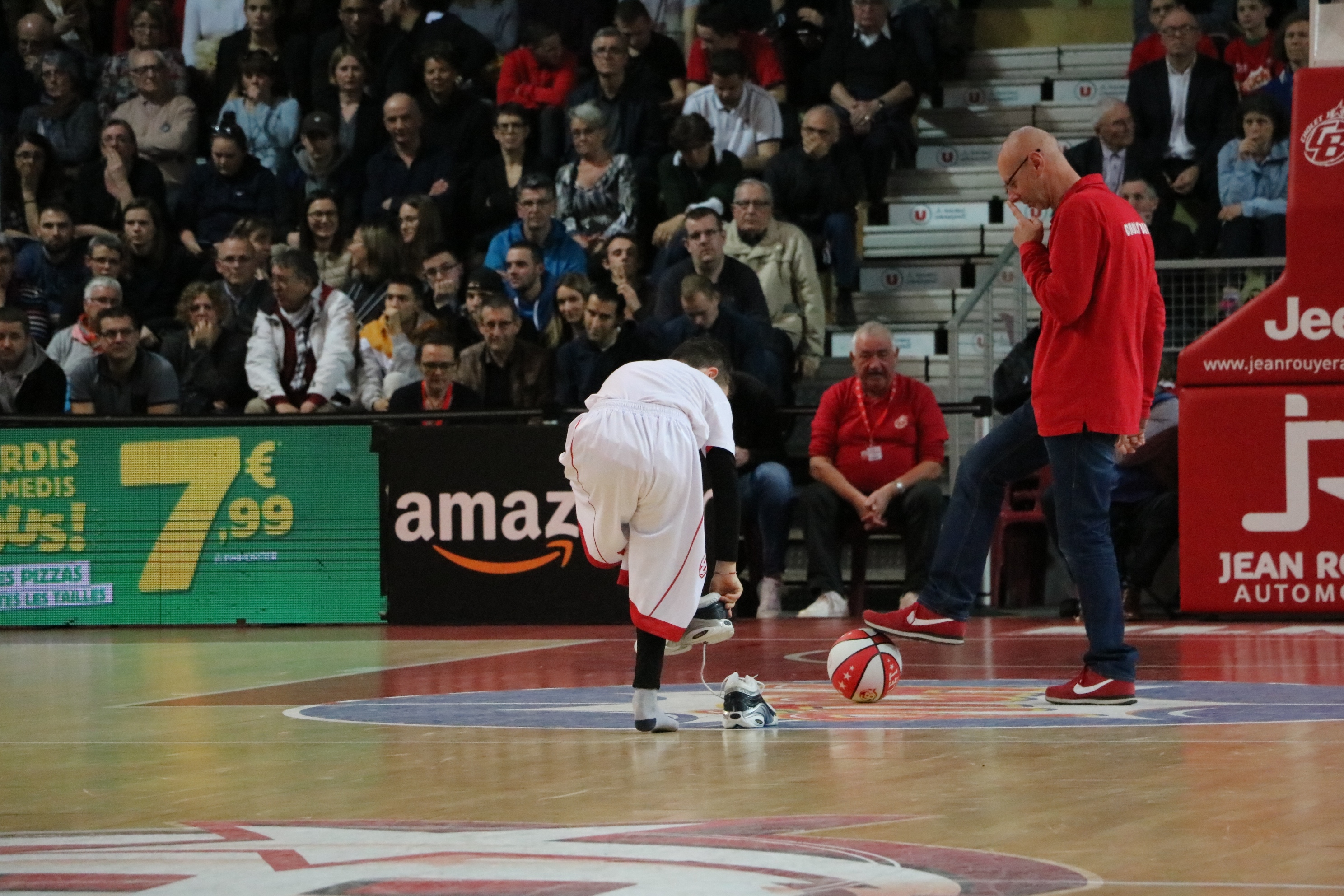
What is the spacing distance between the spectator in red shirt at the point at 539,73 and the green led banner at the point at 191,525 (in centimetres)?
441

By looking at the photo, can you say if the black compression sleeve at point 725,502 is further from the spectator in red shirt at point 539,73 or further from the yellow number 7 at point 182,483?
the spectator in red shirt at point 539,73

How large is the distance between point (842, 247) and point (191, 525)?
206 inches

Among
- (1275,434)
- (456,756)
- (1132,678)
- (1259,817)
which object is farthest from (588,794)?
(1275,434)

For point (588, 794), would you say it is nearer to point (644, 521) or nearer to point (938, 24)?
point (644, 521)

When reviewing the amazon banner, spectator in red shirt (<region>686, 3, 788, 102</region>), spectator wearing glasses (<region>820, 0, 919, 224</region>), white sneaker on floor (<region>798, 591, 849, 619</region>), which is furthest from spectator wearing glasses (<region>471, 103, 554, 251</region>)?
white sneaker on floor (<region>798, 591, 849, 619</region>)

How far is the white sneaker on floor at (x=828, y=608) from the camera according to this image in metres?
12.7

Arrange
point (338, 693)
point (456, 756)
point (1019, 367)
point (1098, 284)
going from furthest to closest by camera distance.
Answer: point (1019, 367) → point (338, 693) → point (1098, 284) → point (456, 756)

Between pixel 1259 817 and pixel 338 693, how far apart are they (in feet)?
15.6

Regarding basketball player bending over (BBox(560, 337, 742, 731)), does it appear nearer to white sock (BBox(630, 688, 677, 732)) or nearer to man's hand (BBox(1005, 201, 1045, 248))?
white sock (BBox(630, 688, 677, 732))

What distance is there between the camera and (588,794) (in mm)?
4988

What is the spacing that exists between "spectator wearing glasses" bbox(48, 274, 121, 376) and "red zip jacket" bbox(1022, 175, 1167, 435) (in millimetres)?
9123

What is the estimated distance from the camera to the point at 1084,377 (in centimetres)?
693

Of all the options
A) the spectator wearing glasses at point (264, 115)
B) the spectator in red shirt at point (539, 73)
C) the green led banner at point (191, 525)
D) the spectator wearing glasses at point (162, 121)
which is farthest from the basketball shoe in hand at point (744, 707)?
the spectator wearing glasses at point (162, 121)

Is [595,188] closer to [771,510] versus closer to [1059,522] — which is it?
[771,510]
